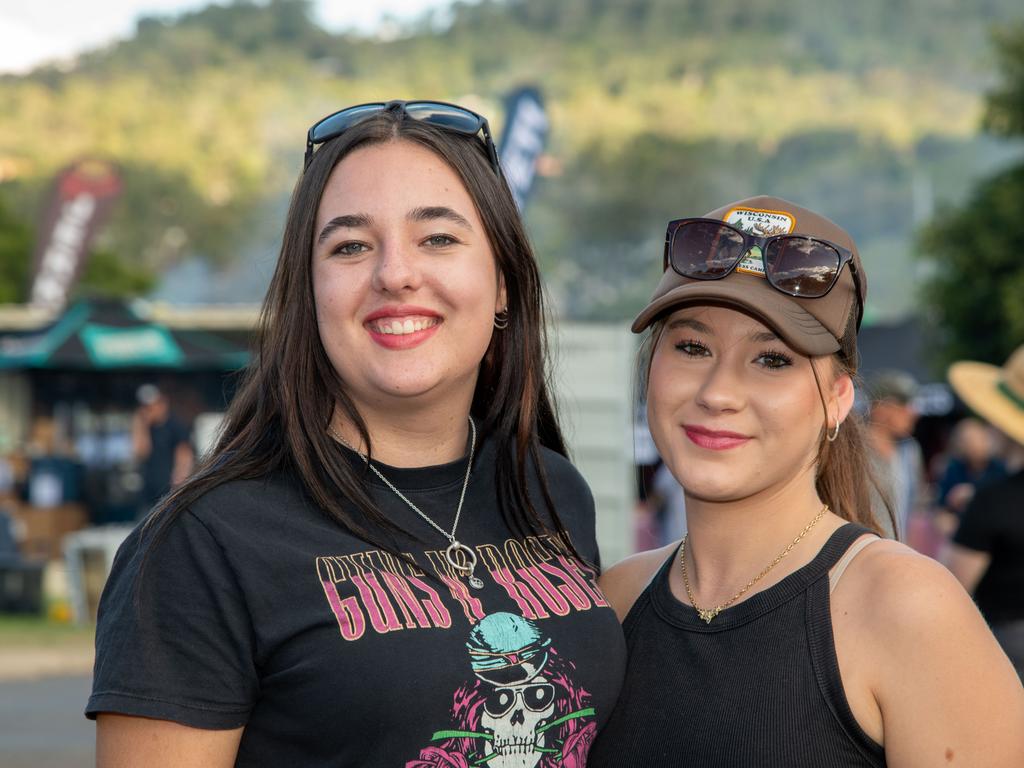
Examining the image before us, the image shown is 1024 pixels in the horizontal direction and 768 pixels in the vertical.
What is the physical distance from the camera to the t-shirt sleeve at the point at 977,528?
4.34 meters

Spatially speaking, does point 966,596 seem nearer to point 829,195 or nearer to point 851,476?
point 851,476

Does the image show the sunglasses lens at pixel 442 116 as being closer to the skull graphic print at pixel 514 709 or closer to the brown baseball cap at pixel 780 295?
the brown baseball cap at pixel 780 295

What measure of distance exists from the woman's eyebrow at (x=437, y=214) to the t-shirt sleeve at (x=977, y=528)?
107 inches

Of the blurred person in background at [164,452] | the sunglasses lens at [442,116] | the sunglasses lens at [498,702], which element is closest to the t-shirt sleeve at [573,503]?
the sunglasses lens at [498,702]

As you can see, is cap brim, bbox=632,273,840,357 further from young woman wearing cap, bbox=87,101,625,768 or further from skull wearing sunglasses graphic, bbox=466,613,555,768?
skull wearing sunglasses graphic, bbox=466,613,555,768

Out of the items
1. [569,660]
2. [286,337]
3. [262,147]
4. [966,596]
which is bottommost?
[569,660]

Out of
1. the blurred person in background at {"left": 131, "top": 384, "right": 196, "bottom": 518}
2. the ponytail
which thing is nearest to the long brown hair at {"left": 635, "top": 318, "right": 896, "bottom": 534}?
the ponytail

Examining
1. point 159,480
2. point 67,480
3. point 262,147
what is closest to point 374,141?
point 159,480

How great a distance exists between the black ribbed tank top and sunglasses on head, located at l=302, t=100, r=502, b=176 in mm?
986

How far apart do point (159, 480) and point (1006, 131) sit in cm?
1385

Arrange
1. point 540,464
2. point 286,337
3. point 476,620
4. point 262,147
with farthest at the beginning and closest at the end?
1. point 262,147
2. point 540,464
3. point 286,337
4. point 476,620

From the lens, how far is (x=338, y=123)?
2439 millimetres

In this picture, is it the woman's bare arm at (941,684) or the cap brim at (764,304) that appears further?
the cap brim at (764,304)

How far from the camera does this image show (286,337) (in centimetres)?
238
